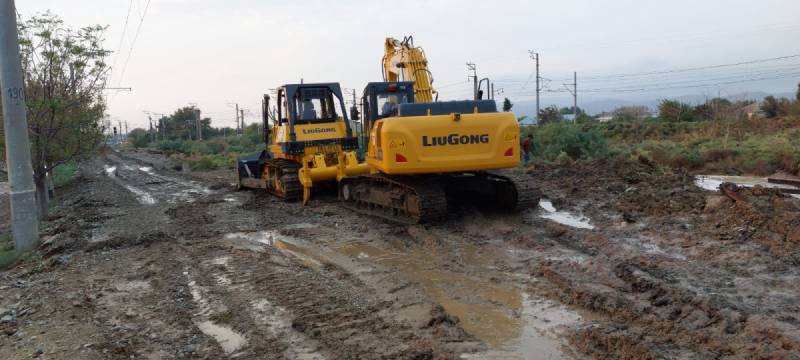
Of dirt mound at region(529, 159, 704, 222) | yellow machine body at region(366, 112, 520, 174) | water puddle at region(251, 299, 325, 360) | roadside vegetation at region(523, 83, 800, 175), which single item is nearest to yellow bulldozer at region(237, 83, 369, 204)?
yellow machine body at region(366, 112, 520, 174)

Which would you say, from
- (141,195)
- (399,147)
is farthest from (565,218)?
(141,195)

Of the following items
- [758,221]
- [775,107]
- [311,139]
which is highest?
[775,107]

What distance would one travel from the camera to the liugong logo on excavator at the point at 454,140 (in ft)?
31.8

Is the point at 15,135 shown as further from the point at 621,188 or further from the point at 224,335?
the point at 621,188

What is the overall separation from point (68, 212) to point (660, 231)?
1343 cm

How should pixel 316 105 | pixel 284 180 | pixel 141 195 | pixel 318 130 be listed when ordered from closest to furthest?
pixel 284 180 → pixel 318 130 → pixel 316 105 → pixel 141 195

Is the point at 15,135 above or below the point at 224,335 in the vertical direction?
above

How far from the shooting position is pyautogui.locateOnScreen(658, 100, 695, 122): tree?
1949 inches

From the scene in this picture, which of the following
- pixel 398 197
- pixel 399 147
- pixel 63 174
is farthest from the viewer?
pixel 63 174

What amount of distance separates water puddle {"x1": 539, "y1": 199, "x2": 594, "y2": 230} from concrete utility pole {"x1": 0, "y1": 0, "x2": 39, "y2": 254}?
8348 mm

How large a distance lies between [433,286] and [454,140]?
3509 mm

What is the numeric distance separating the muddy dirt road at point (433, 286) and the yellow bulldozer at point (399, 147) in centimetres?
47

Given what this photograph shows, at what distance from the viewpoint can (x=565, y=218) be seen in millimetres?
10422

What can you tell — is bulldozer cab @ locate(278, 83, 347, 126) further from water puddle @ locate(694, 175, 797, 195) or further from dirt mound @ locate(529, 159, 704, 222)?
water puddle @ locate(694, 175, 797, 195)
